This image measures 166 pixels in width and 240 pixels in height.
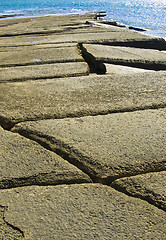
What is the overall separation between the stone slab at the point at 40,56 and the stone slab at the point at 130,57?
0.22 metres

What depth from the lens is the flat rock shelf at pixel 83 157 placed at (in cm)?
87

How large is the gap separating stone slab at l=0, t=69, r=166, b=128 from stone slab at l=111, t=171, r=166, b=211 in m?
0.58

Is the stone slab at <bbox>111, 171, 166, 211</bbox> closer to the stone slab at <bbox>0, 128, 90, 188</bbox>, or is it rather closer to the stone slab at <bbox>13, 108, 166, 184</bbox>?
the stone slab at <bbox>13, 108, 166, 184</bbox>

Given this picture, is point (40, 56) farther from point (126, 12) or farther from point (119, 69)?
point (126, 12)

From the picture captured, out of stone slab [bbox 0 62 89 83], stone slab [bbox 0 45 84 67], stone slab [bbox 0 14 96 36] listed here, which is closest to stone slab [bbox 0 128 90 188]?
stone slab [bbox 0 62 89 83]

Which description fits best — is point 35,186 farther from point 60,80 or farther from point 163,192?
point 60,80

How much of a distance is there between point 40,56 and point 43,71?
0.56 metres

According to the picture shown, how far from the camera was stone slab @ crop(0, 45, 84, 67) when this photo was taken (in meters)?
2.59

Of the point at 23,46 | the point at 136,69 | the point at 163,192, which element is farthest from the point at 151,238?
the point at 23,46

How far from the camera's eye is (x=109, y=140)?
1237 mm

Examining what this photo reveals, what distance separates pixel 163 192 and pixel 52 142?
1.86 feet

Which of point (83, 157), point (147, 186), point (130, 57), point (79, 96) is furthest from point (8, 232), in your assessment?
point (130, 57)

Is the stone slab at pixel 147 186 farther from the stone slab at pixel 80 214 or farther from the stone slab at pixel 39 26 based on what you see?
the stone slab at pixel 39 26

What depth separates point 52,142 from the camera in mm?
1237
